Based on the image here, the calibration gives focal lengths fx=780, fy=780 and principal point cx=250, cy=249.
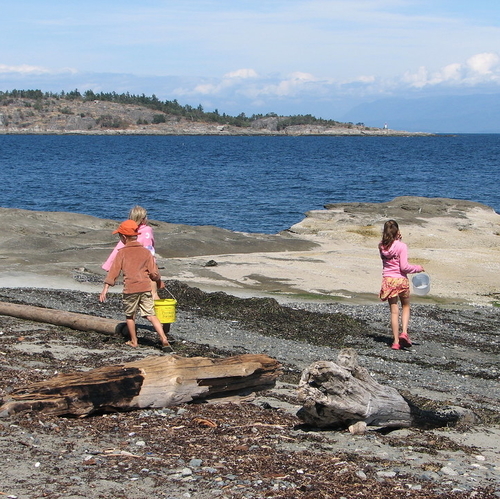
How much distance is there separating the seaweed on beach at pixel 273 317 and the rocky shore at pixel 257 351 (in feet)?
0.14

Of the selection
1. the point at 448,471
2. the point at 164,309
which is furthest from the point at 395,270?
the point at 448,471

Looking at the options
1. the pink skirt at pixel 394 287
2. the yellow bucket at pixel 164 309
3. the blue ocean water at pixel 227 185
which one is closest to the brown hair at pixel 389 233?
the pink skirt at pixel 394 287

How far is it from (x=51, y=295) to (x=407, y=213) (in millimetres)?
22737

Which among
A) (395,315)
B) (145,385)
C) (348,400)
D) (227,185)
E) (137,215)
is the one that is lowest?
(227,185)

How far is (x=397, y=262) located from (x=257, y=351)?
2.75 metres

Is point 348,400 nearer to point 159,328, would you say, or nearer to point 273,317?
point 159,328

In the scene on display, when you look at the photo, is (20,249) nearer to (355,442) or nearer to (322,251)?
(322,251)

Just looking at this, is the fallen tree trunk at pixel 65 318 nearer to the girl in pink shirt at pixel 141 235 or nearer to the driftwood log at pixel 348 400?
the girl in pink shirt at pixel 141 235

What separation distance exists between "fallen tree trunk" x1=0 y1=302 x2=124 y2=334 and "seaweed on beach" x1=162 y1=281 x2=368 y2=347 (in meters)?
2.95

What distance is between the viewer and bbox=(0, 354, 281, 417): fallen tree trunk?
6676mm

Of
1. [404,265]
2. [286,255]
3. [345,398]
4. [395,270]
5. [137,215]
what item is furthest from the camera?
[286,255]

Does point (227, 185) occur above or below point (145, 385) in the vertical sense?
below

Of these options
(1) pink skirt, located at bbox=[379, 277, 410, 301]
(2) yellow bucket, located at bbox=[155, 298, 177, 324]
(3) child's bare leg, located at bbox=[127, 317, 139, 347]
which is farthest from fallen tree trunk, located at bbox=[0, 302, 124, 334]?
(1) pink skirt, located at bbox=[379, 277, 410, 301]

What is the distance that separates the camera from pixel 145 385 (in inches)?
283
